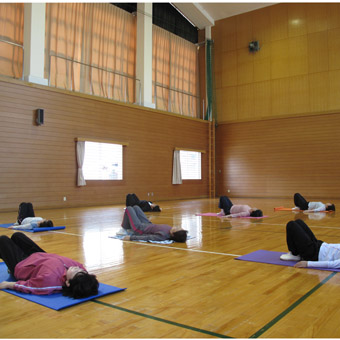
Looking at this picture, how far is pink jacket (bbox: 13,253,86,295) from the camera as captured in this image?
A: 2.35 metres

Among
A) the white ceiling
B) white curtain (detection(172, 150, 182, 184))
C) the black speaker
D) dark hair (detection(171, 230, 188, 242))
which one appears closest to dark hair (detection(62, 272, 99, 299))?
dark hair (detection(171, 230, 188, 242))

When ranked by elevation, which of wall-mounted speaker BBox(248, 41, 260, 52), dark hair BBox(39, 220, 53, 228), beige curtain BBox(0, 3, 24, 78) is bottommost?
dark hair BBox(39, 220, 53, 228)

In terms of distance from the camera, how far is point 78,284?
2252 millimetres

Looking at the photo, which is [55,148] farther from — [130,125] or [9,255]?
[9,255]

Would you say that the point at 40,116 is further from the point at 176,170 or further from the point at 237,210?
the point at 176,170

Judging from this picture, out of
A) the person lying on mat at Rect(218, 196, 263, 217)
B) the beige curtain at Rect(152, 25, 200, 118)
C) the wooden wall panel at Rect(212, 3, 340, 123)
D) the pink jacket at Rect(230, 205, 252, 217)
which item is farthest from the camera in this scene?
the beige curtain at Rect(152, 25, 200, 118)

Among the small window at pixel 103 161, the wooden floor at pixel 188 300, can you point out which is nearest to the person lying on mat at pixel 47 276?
the wooden floor at pixel 188 300

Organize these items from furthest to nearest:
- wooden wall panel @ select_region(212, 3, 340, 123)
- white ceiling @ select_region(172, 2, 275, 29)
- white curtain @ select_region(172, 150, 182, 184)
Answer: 1. white ceiling @ select_region(172, 2, 275, 29)
2. white curtain @ select_region(172, 150, 182, 184)
3. wooden wall panel @ select_region(212, 3, 340, 123)

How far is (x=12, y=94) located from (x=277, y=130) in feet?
31.1

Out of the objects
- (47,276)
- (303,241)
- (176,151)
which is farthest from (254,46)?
(47,276)

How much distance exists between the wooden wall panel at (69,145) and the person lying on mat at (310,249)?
7174mm

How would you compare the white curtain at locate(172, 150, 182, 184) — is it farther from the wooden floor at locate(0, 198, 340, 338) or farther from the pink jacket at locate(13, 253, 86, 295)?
the pink jacket at locate(13, 253, 86, 295)

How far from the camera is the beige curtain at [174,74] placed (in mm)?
13305

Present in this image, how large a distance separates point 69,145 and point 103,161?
4.14 feet
